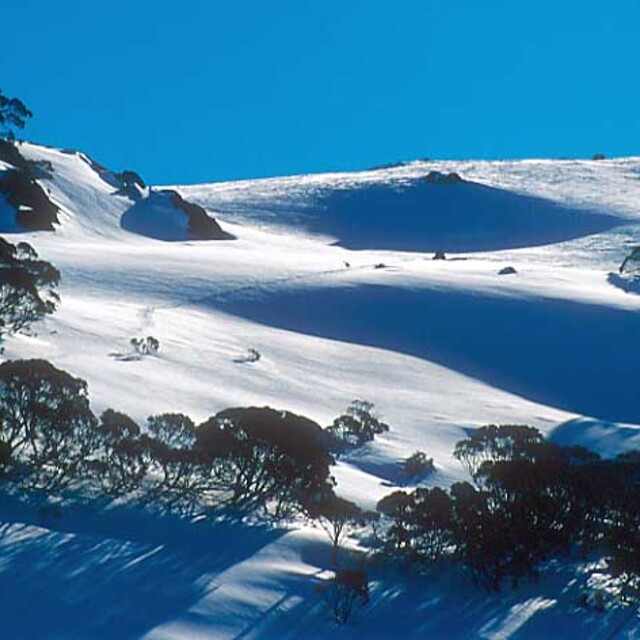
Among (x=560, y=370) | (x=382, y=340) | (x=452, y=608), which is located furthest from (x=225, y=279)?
(x=452, y=608)

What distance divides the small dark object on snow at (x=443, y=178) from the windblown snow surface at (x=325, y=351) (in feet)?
4.70

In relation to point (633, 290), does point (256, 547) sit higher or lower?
lower

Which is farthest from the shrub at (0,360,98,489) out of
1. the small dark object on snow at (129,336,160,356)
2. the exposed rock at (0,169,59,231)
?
the exposed rock at (0,169,59,231)

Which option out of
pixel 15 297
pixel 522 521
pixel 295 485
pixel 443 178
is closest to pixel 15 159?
pixel 443 178

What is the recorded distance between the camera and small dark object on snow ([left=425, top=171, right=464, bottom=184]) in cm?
11512

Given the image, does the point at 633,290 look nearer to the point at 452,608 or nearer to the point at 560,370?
the point at 560,370

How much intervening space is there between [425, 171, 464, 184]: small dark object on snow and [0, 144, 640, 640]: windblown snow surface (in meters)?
1.43

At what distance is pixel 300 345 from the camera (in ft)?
162

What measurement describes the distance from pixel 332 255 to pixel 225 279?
22.7 m

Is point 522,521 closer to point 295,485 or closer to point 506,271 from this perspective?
point 295,485

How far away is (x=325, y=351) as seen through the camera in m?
49.1

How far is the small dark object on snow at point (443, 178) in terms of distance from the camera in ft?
378

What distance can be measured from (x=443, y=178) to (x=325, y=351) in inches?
2721

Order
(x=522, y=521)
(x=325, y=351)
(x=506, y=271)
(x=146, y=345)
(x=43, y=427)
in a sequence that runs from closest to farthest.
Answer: (x=522, y=521) → (x=43, y=427) → (x=146, y=345) → (x=325, y=351) → (x=506, y=271)
